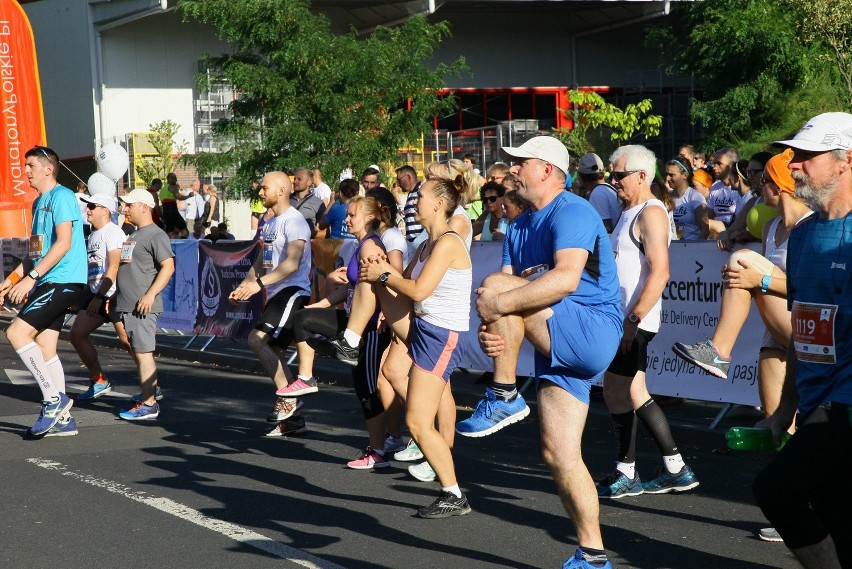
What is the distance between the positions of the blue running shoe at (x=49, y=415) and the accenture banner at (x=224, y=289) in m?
4.63

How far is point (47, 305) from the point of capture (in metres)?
9.16

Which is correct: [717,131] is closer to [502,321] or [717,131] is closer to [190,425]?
[190,425]

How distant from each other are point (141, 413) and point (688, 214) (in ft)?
18.9

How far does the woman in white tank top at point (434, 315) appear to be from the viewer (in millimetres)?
6445

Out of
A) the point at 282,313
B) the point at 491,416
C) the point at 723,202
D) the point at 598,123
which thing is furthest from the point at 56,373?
the point at 598,123

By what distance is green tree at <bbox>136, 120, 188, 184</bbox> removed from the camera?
30.5 metres

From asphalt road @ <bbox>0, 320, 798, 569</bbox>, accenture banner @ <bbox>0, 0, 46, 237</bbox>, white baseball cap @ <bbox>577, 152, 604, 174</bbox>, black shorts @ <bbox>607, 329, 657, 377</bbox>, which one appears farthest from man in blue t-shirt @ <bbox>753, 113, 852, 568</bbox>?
accenture banner @ <bbox>0, 0, 46, 237</bbox>

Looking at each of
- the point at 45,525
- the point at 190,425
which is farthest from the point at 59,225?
the point at 45,525

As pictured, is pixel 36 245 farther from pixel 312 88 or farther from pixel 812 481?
pixel 312 88

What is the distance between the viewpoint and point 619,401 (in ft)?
22.9

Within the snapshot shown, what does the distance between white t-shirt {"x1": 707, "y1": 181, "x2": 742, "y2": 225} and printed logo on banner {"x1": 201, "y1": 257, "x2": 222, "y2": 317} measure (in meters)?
5.93

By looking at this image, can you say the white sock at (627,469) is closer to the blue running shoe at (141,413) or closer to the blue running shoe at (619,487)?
the blue running shoe at (619,487)

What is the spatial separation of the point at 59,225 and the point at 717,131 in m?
22.2

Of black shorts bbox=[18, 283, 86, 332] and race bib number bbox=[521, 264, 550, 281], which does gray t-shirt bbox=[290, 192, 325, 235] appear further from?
race bib number bbox=[521, 264, 550, 281]
